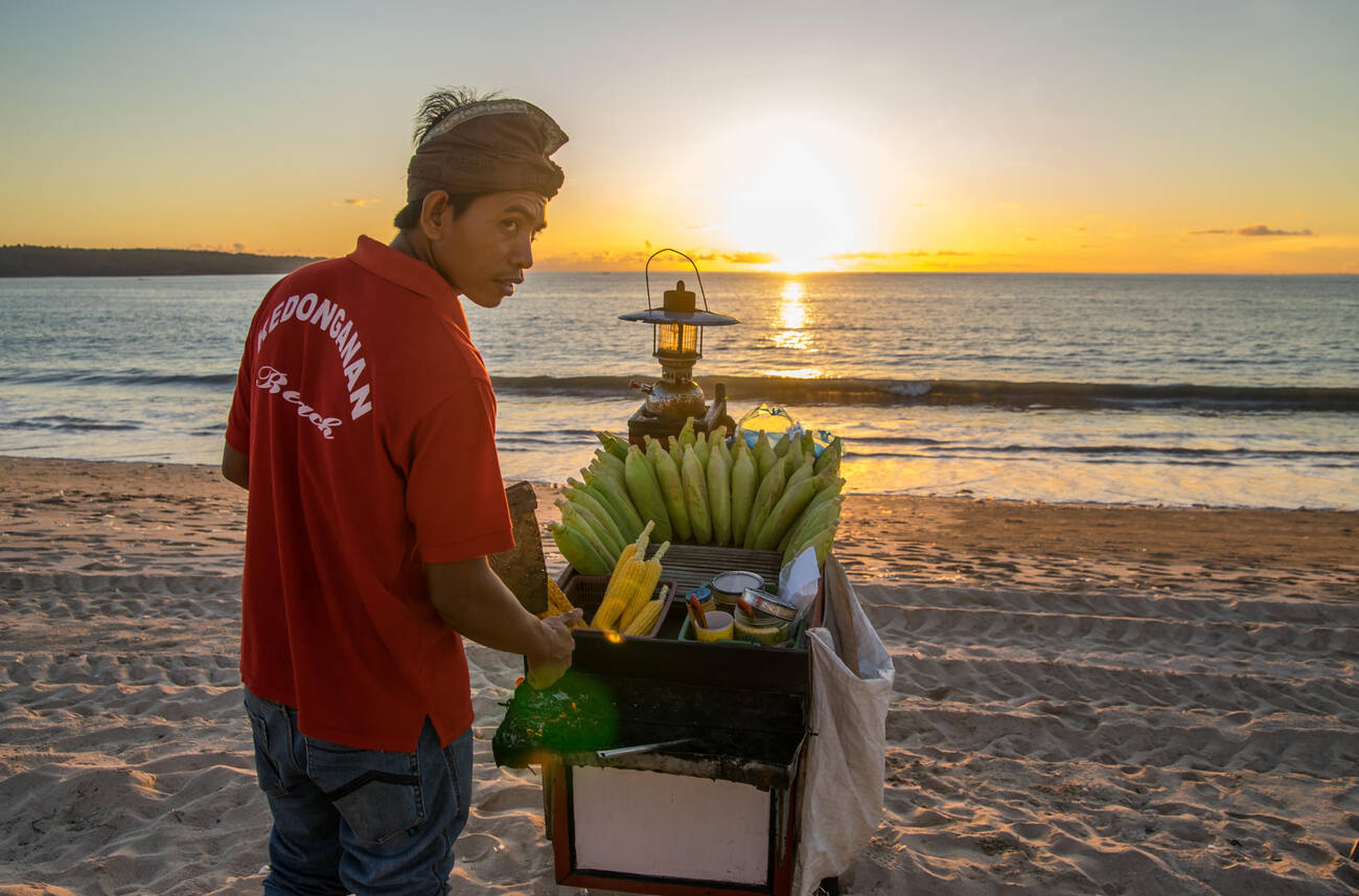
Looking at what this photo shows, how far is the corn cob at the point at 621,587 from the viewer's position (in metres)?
2.57

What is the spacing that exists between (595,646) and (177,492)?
10.5 m

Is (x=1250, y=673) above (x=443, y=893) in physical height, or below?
below

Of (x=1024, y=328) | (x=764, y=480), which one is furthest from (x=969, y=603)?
(x=1024, y=328)

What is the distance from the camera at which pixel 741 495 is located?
11.7 ft

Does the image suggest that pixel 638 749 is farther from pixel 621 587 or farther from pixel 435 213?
pixel 435 213

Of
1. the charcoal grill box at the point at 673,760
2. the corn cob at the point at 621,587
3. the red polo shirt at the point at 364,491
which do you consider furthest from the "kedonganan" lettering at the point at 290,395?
the corn cob at the point at 621,587

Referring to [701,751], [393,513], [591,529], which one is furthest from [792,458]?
[393,513]

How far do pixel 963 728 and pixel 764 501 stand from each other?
2.06 metres

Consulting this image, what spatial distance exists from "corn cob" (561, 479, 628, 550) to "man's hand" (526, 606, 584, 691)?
123 centimetres

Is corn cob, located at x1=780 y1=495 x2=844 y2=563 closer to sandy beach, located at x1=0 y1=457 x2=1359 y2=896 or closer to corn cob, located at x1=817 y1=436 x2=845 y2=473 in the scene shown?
corn cob, located at x1=817 y1=436 x2=845 y2=473

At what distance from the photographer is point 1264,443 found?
51.2 feet

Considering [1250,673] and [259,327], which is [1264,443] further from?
[259,327]

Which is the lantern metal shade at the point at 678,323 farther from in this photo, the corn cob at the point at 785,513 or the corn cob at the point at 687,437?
the corn cob at the point at 785,513

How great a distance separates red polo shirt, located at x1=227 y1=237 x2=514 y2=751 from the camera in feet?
5.06
